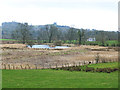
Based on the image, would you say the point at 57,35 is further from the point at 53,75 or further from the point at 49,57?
the point at 53,75

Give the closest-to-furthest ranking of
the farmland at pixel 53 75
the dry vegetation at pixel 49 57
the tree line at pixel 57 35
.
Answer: the farmland at pixel 53 75 → the dry vegetation at pixel 49 57 → the tree line at pixel 57 35

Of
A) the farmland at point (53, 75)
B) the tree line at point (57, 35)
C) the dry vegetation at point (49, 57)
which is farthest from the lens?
the tree line at point (57, 35)

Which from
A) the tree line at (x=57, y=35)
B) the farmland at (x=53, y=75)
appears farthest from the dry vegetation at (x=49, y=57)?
the tree line at (x=57, y=35)

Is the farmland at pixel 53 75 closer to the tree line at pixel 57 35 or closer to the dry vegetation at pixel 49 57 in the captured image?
the dry vegetation at pixel 49 57

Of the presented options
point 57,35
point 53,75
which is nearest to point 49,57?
point 53,75

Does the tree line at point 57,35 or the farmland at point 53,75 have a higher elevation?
the tree line at point 57,35

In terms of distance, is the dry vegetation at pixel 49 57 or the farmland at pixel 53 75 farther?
the dry vegetation at pixel 49 57

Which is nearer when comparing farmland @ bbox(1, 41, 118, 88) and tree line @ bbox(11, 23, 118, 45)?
farmland @ bbox(1, 41, 118, 88)

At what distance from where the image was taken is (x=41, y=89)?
13.8m

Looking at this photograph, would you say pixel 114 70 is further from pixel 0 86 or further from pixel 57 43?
pixel 57 43

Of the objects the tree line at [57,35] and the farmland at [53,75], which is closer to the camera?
the farmland at [53,75]

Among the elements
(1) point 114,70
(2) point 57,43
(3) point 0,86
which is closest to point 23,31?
(2) point 57,43

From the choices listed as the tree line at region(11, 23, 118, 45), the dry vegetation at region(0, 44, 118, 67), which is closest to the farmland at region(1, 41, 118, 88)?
the dry vegetation at region(0, 44, 118, 67)

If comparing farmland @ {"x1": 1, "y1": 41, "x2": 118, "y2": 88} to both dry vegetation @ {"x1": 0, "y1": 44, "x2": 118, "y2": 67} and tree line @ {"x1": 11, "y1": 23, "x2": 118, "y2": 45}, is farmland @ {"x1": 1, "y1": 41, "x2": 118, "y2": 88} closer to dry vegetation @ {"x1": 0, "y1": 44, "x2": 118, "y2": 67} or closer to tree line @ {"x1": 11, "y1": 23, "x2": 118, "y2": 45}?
dry vegetation @ {"x1": 0, "y1": 44, "x2": 118, "y2": 67}
